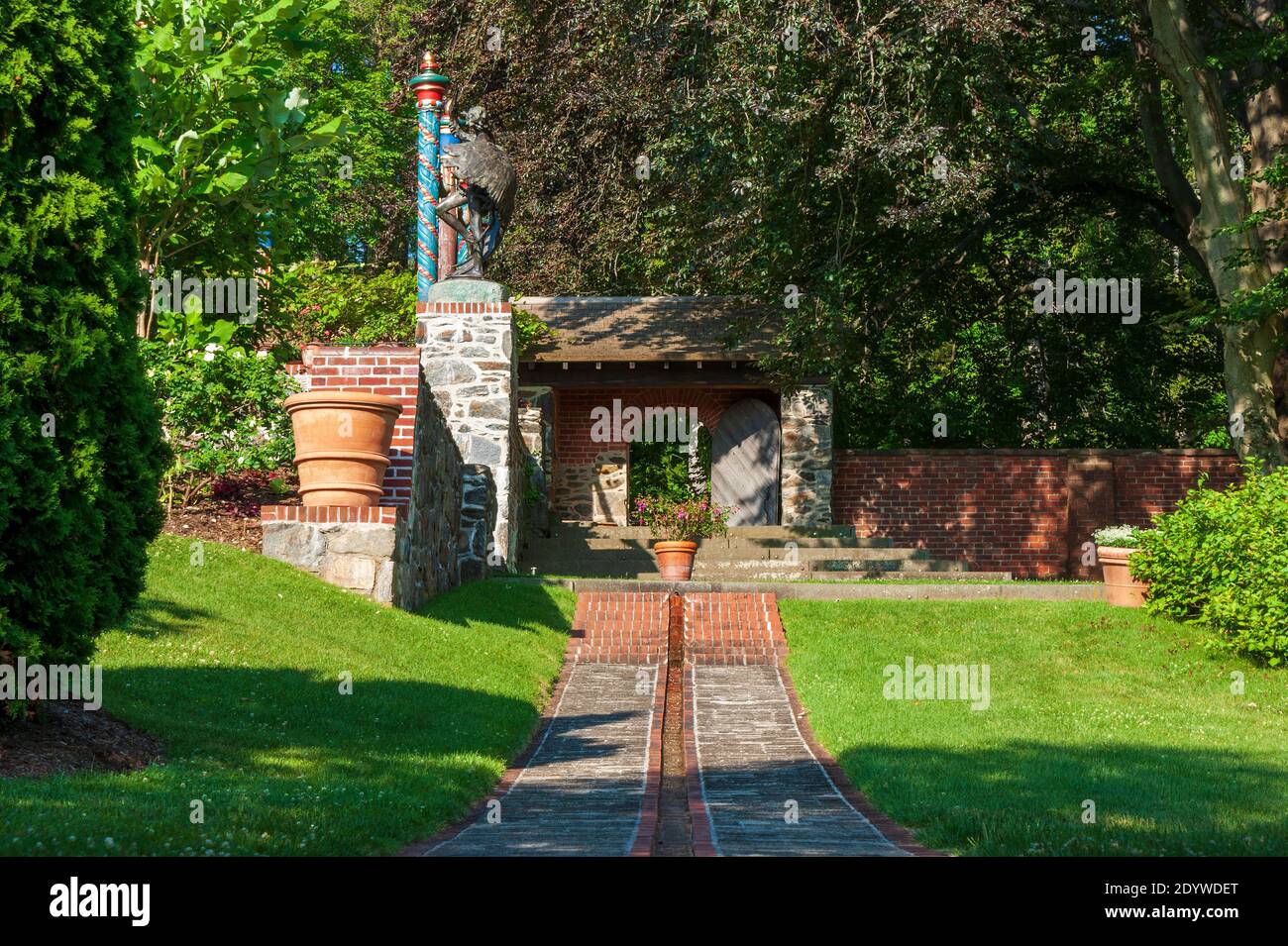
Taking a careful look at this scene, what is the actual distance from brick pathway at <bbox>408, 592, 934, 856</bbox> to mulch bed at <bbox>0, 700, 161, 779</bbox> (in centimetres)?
178

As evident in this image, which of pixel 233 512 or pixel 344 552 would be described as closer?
pixel 344 552

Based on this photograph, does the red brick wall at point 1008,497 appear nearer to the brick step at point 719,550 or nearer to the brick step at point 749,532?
the brick step at point 749,532

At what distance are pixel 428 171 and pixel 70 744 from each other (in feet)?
47.1

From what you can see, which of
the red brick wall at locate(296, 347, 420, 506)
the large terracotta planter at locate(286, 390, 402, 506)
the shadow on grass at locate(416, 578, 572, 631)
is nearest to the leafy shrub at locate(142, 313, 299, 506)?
the red brick wall at locate(296, 347, 420, 506)

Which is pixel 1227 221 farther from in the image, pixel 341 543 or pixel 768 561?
pixel 341 543

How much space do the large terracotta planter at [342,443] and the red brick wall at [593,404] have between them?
13.9 m

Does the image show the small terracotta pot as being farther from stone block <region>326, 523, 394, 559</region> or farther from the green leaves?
stone block <region>326, 523, 394, 559</region>

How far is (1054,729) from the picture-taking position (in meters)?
9.88

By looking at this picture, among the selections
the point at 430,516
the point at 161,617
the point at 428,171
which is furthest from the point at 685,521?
the point at 161,617

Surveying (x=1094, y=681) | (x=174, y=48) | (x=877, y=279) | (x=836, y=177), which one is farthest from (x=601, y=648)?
(x=877, y=279)

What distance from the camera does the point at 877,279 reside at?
2255 centimetres

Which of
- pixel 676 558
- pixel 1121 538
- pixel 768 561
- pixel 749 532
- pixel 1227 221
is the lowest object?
pixel 768 561

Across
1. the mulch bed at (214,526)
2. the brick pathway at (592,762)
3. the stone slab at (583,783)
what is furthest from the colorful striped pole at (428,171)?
the stone slab at (583,783)

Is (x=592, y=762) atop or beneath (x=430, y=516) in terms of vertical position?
beneath
